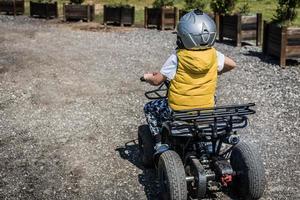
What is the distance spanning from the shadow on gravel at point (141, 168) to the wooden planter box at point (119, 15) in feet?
50.2

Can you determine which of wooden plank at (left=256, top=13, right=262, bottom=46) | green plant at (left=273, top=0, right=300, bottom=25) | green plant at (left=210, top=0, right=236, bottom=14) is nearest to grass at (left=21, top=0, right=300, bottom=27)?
green plant at (left=210, top=0, right=236, bottom=14)

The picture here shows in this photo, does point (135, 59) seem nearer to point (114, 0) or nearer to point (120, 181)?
point (120, 181)

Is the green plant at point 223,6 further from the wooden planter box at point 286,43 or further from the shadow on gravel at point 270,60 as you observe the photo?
the wooden planter box at point 286,43

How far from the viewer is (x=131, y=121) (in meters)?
9.59

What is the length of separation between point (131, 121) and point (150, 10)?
13.6 metres

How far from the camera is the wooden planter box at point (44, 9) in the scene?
2614 centimetres

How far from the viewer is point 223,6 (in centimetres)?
2012

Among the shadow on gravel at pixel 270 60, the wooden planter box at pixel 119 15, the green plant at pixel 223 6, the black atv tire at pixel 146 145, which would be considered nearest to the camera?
the black atv tire at pixel 146 145

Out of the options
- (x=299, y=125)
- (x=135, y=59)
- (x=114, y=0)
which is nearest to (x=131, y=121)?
(x=299, y=125)

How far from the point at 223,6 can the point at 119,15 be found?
5617mm

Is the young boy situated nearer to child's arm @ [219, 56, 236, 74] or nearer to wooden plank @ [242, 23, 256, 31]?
child's arm @ [219, 56, 236, 74]

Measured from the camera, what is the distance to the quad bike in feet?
18.1

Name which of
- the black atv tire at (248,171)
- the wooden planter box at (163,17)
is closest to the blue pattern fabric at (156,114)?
the black atv tire at (248,171)

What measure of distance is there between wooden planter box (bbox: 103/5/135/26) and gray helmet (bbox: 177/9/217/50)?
17400mm
